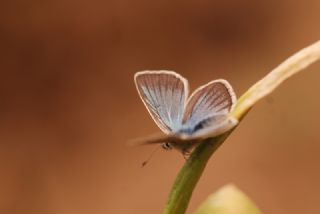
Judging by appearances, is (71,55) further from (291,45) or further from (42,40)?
(291,45)

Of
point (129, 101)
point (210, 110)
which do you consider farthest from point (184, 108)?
point (129, 101)

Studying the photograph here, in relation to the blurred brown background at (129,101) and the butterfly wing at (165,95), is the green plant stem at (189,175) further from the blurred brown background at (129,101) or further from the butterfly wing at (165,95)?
the blurred brown background at (129,101)

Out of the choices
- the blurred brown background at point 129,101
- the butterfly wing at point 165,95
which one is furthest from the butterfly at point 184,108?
the blurred brown background at point 129,101

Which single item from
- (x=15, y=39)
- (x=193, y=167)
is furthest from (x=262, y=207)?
(x=193, y=167)

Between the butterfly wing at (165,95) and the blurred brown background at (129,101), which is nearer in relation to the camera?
the butterfly wing at (165,95)

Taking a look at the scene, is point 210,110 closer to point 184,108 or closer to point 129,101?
point 184,108

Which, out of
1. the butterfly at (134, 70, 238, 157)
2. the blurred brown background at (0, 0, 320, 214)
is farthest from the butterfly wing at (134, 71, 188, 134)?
the blurred brown background at (0, 0, 320, 214)
